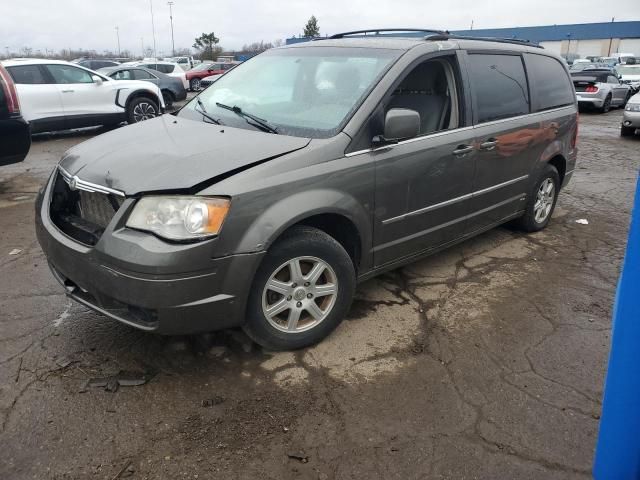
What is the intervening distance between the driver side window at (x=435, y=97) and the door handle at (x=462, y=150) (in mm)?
169

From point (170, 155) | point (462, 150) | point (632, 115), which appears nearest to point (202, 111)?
point (170, 155)

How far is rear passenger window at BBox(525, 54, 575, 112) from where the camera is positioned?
15.7 feet

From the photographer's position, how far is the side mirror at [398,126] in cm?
314

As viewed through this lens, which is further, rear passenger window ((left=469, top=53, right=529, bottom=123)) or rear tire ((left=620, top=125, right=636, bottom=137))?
rear tire ((left=620, top=125, right=636, bottom=137))

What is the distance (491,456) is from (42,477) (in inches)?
77.5

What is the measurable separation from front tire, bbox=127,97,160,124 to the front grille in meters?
8.96

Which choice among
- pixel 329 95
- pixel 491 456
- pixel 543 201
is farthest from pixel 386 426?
pixel 543 201

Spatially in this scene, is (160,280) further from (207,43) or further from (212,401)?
(207,43)

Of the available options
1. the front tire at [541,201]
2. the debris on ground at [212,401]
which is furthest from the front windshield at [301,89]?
the front tire at [541,201]

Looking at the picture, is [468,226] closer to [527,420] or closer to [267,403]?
[527,420]

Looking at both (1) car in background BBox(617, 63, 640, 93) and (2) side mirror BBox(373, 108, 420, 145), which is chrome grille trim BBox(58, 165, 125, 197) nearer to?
(2) side mirror BBox(373, 108, 420, 145)

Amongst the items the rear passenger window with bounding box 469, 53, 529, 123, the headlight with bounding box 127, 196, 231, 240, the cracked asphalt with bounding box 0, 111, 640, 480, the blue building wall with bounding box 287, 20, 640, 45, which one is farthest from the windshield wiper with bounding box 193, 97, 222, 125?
the blue building wall with bounding box 287, 20, 640, 45

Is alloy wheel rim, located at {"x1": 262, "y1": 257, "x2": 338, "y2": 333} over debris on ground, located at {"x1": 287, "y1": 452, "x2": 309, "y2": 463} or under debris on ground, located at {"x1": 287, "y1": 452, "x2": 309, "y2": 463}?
over

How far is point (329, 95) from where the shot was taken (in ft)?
11.3
